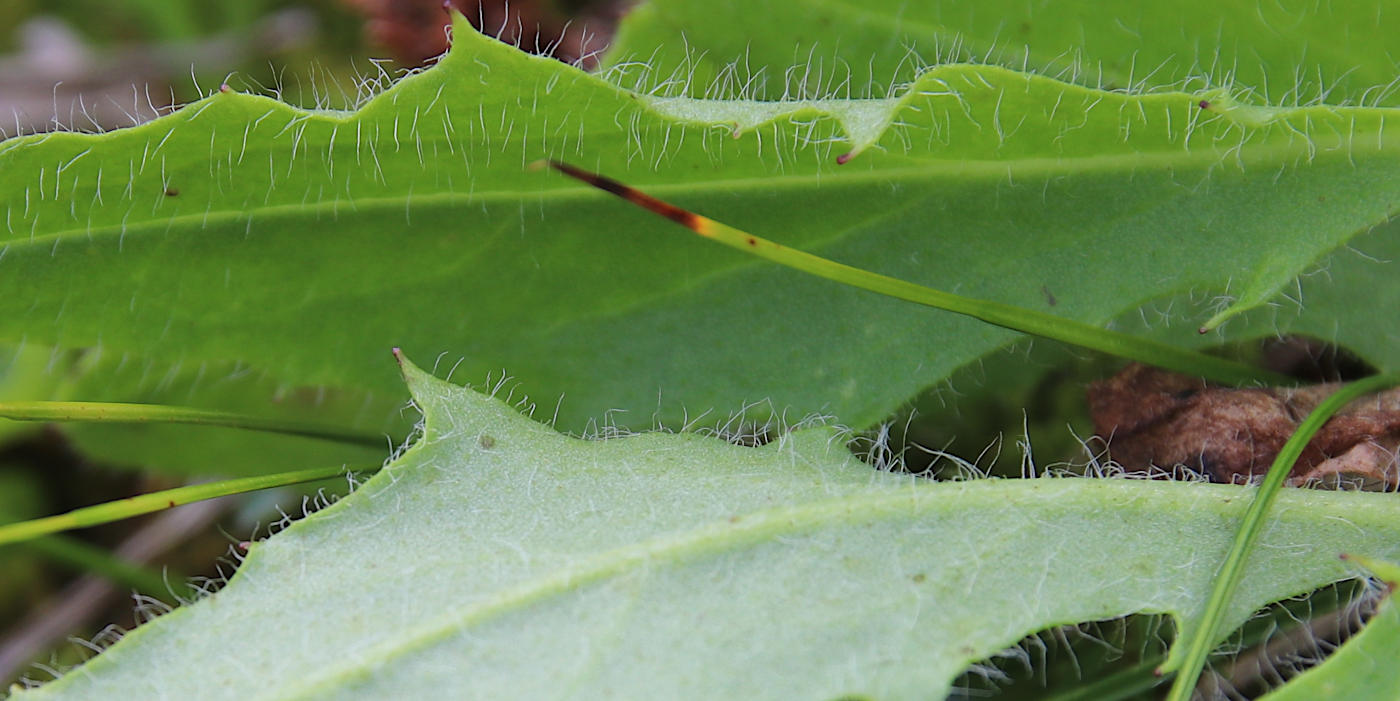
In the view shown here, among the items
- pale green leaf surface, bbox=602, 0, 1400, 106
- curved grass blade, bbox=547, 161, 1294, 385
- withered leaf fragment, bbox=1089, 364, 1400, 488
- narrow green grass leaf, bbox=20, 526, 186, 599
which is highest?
pale green leaf surface, bbox=602, 0, 1400, 106

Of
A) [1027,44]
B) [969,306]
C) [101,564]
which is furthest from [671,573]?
[101,564]

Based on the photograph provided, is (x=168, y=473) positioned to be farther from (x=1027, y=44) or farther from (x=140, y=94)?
(x=1027, y=44)

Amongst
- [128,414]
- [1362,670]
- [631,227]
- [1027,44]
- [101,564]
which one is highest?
[1027,44]

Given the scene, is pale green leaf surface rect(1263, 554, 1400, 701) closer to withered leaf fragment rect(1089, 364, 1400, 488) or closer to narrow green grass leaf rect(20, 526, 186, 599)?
withered leaf fragment rect(1089, 364, 1400, 488)

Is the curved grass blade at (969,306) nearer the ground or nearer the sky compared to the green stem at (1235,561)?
nearer the sky

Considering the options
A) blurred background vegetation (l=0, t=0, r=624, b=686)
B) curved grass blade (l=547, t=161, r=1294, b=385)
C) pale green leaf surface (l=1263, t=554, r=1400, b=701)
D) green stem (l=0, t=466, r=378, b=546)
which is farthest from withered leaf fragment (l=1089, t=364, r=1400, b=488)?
green stem (l=0, t=466, r=378, b=546)

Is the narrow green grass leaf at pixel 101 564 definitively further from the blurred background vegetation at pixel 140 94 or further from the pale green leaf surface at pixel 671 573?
the pale green leaf surface at pixel 671 573

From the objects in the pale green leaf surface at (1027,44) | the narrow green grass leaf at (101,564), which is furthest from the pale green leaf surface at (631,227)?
the narrow green grass leaf at (101,564)
